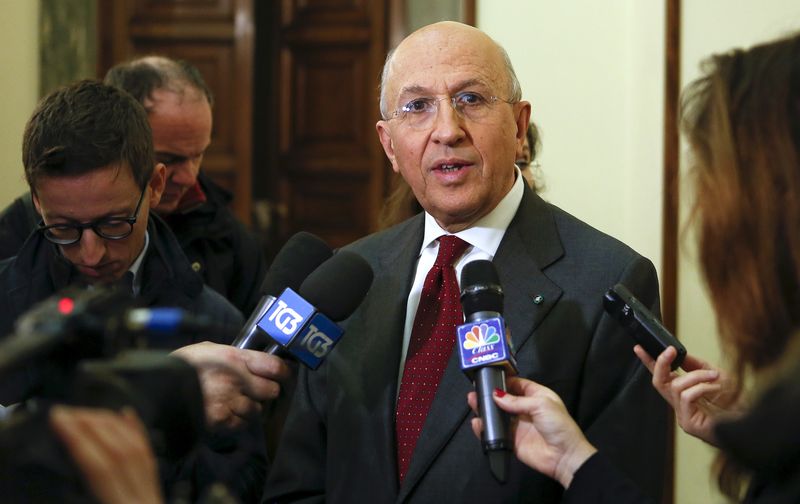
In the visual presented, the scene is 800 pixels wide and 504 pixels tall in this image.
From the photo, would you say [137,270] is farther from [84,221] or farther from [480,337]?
[480,337]

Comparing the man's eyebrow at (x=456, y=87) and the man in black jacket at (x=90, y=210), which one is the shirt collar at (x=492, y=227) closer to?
the man's eyebrow at (x=456, y=87)

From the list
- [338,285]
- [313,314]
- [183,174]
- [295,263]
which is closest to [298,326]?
[313,314]

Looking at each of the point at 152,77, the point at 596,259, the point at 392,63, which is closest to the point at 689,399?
the point at 596,259

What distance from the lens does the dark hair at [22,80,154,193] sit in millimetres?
2057

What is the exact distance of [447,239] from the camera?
6.59 feet

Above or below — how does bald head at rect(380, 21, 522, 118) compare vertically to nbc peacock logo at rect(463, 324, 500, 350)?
above

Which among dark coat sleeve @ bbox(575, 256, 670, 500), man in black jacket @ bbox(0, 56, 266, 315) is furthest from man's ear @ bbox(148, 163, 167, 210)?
dark coat sleeve @ bbox(575, 256, 670, 500)

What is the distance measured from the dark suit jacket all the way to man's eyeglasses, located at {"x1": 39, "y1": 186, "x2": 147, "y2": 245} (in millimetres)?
478

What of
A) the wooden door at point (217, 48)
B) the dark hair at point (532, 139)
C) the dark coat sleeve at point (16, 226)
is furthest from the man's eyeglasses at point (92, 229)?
the wooden door at point (217, 48)

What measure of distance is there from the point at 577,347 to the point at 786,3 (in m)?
2.12

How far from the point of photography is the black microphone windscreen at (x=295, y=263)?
177cm

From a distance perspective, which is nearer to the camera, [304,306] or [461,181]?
[304,306]

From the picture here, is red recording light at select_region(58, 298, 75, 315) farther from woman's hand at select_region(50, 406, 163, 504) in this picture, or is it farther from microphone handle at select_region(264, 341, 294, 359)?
microphone handle at select_region(264, 341, 294, 359)

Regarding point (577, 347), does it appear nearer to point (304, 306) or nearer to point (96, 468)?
point (304, 306)
